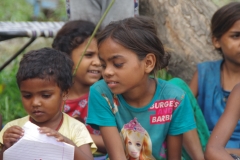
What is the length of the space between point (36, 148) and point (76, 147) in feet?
0.65

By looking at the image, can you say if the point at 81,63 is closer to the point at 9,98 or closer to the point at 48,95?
the point at 48,95

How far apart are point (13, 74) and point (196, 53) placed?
1742 mm

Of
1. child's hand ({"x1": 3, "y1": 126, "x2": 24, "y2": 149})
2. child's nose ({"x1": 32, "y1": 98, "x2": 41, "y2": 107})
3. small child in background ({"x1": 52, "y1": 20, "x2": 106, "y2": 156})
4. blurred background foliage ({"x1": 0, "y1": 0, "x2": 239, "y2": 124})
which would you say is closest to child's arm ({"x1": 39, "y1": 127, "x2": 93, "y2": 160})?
child's hand ({"x1": 3, "y1": 126, "x2": 24, "y2": 149})

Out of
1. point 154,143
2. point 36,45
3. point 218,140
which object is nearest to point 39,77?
point 154,143

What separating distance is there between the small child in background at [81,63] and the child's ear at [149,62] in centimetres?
77

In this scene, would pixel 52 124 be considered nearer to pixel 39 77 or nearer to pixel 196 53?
pixel 39 77

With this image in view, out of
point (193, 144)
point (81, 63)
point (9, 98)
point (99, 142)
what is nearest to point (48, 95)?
point (99, 142)

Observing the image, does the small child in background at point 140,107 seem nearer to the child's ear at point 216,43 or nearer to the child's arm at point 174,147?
the child's arm at point 174,147

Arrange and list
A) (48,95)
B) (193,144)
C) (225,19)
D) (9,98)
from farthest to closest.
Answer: (9,98) < (225,19) < (193,144) < (48,95)

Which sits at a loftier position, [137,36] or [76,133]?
[137,36]

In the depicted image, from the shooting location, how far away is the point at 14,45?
5.99 metres

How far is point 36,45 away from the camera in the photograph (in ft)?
19.3

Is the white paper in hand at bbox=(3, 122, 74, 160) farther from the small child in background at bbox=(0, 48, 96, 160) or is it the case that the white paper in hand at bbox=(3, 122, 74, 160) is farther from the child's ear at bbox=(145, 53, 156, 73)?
the child's ear at bbox=(145, 53, 156, 73)

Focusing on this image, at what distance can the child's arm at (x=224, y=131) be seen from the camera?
9.87 ft
